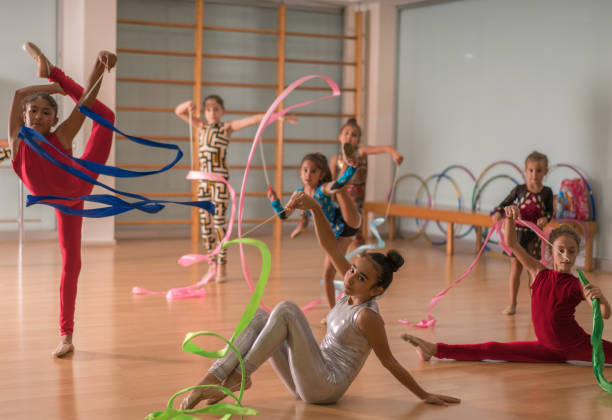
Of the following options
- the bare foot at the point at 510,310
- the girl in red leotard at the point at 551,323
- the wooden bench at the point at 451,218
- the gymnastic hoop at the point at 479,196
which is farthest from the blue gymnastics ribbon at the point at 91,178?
the gymnastic hoop at the point at 479,196

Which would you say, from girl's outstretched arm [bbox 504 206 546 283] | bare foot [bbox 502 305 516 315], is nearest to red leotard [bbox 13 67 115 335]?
girl's outstretched arm [bbox 504 206 546 283]

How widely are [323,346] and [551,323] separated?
1196mm

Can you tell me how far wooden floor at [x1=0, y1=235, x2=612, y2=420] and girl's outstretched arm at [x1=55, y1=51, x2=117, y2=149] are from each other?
3.19 feet

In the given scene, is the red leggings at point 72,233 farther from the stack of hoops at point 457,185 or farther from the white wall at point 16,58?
the stack of hoops at point 457,185

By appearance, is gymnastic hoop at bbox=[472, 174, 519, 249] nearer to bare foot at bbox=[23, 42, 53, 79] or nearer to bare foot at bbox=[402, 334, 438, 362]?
bare foot at bbox=[402, 334, 438, 362]

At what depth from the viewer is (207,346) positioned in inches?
141

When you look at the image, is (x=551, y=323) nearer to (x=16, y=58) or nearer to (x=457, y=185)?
(x=457, y=185)

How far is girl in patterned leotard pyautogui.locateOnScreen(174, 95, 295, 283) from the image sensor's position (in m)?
5.32

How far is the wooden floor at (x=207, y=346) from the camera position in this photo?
2766mm

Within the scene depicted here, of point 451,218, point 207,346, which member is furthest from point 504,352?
point 451,218

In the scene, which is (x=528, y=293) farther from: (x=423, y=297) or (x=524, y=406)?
(x=524, y=406)

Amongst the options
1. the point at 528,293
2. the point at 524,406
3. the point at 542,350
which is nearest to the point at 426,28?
the point at 528,293

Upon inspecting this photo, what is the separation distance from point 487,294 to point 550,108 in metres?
2.38

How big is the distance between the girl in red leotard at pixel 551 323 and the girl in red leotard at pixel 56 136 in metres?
1.59
